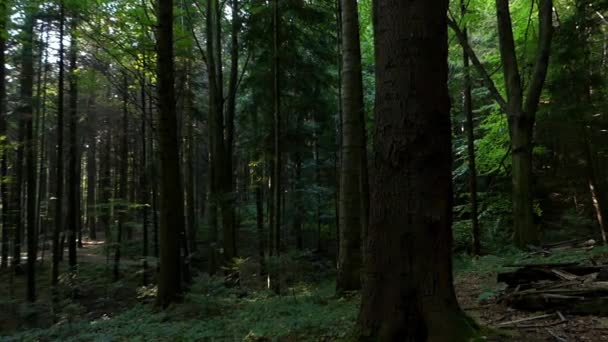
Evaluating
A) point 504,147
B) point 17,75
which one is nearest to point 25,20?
point 17,75

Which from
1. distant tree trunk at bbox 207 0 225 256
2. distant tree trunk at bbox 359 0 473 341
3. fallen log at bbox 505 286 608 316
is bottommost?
fallen log at bbox 505 286 608 316

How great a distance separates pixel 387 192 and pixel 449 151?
0.59 meters

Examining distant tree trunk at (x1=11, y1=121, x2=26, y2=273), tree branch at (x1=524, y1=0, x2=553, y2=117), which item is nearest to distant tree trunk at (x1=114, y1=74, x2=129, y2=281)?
distant tree trunk at (x1=11, y1=121, x2=26, y2=273)

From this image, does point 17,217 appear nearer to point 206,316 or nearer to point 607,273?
point 206,316

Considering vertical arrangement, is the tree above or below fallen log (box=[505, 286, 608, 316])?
above

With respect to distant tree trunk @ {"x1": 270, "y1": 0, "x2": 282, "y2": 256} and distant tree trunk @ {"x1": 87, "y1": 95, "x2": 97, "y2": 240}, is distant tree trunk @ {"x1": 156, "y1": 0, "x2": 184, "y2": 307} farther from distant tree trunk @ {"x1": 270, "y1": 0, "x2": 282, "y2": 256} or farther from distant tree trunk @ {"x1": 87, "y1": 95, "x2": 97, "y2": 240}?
distant tree trunk @ {"x1": 87, "y1": 95, "x2": 97, "y2": 240}

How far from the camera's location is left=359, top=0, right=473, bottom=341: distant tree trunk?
3.24 metres

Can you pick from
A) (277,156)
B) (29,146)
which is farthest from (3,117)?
(277,156)

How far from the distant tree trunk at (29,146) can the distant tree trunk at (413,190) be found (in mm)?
15063

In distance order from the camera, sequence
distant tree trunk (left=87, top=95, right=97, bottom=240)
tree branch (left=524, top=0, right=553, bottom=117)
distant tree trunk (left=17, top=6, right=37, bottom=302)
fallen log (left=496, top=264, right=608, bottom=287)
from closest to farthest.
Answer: fallen log (left=496, top=264, right=608, bottom=287) → tree branch (left=524, top=0, right=553, bottom=117) → distant tree trunk (left=17, top=6, right=37, bottom=302) → distant tree trunk (left=87, top=95, right=97, bottom=240)

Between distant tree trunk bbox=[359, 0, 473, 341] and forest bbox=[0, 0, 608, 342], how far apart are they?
0.01 metres

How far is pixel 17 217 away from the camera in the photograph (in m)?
17.9

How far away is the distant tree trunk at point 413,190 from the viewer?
324cm

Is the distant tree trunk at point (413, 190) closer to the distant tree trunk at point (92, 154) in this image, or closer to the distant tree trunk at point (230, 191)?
the distant tree trunk at point (230, 191)
